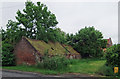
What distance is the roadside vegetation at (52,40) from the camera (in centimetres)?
1404

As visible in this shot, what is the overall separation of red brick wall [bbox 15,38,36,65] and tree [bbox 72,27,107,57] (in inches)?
643

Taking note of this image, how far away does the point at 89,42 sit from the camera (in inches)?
1268

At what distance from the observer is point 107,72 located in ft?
41.3

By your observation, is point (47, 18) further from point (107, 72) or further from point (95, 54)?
point (107, 72)

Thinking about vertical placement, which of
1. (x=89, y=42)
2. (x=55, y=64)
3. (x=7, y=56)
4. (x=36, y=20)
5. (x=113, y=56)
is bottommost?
(x=55, y=64)

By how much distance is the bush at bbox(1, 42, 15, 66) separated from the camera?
20.1m

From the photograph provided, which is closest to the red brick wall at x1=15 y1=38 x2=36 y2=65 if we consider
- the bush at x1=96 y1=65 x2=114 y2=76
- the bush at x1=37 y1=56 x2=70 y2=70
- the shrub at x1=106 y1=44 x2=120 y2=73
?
the bush at x1=37 y1=56 x2=70 y2=70

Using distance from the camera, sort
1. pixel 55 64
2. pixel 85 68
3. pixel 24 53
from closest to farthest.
Result: pixel 55 64 → pixel 85 68 → pixel 24 53

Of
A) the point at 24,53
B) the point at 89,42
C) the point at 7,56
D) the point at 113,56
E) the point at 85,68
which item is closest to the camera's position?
the point at 113,56

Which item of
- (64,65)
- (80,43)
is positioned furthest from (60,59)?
(80,43)

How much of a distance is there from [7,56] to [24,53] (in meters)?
2.92

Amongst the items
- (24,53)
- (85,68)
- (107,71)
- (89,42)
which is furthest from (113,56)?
(89,42)

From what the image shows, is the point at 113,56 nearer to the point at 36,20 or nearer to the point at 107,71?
the point at 107,71

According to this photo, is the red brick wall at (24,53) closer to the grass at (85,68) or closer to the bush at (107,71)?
the grass at (85,68)
